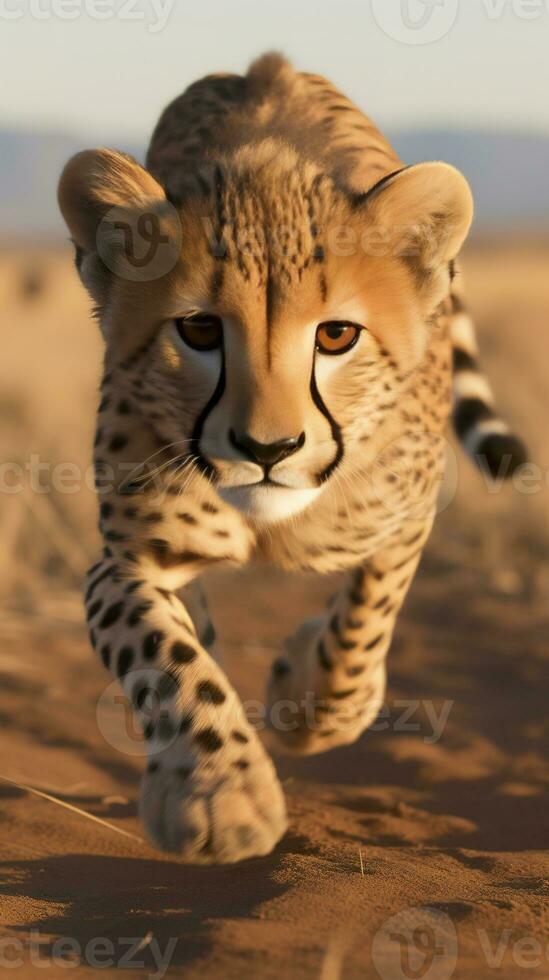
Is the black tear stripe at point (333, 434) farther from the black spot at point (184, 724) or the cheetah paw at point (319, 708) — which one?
the cheetah paw at point (319, 708)

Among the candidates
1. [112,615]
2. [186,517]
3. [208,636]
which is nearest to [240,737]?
[112,615]

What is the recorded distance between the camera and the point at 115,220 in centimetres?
269

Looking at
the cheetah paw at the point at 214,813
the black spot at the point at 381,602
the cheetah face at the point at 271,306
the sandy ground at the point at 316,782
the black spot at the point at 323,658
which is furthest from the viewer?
the black spot at the point at 323,658

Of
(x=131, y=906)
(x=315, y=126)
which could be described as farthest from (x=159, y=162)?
(x=131, y=906)

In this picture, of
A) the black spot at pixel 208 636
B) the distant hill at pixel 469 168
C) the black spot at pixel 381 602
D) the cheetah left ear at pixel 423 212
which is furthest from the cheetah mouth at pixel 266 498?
the distant hill at pixel 469 168

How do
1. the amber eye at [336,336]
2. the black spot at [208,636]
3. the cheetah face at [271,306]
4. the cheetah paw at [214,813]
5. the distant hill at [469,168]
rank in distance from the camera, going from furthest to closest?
the distant hill at [469,168] → the black spot at [208,636] → the amber eye at [336,336] → the cheetah face at [271,306] → the cheetah paw at [214,813]

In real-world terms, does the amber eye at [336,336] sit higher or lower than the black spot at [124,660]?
higher

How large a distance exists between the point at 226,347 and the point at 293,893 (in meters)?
0.89

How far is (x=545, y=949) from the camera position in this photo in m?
2.04

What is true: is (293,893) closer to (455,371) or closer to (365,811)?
(365,811)

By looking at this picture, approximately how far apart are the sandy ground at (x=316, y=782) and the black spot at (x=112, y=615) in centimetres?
46

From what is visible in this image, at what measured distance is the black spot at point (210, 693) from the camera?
8.02 ft

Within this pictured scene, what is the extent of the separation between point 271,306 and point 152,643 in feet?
2.05

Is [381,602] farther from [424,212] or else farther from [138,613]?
[424,212]
